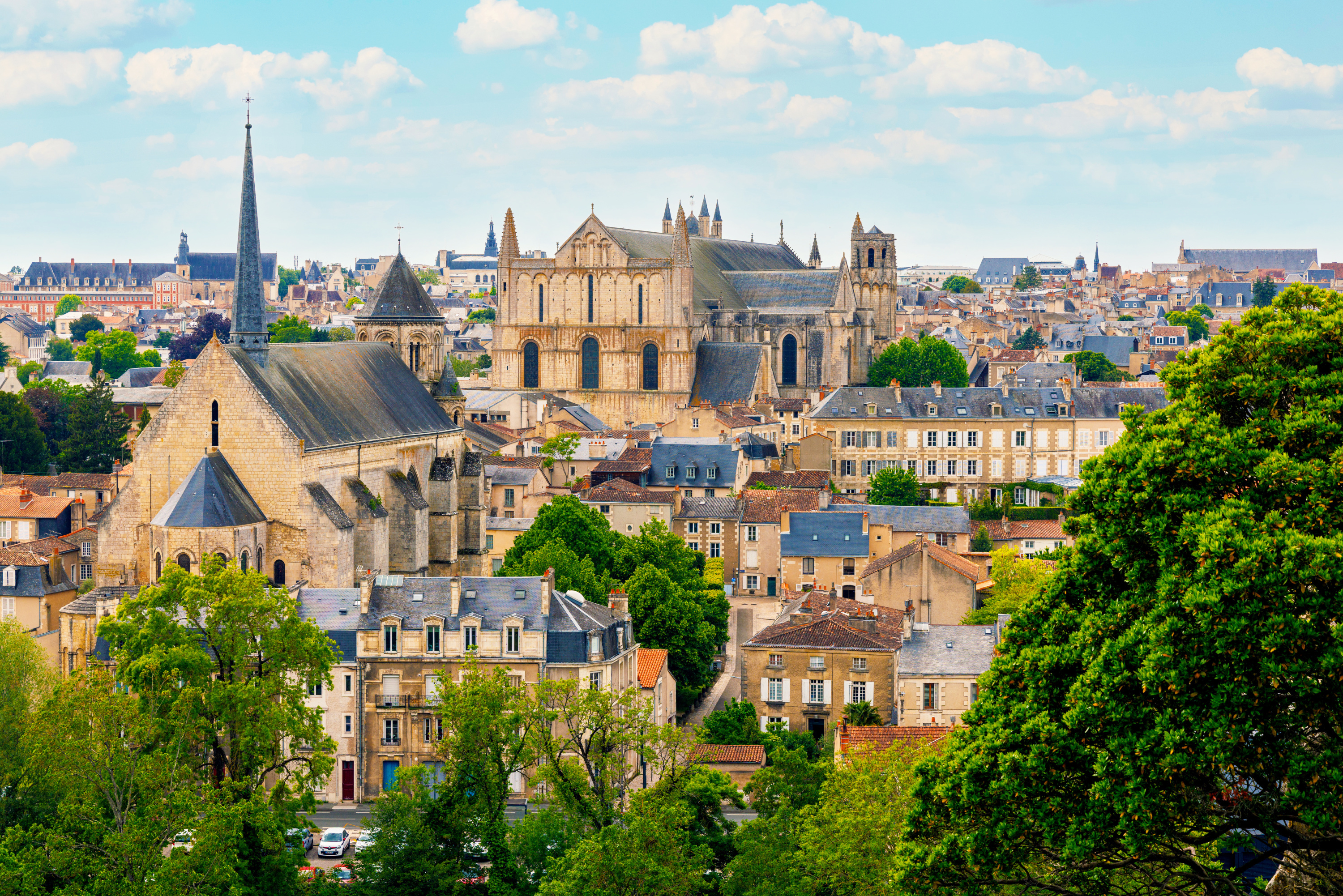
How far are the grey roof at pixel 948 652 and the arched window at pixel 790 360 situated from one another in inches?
2857

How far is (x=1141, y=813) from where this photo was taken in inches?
711

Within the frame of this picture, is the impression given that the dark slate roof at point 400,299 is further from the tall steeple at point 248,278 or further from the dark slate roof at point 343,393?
the tall steeple at point 248,278

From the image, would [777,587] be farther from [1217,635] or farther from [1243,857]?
[1217,635]

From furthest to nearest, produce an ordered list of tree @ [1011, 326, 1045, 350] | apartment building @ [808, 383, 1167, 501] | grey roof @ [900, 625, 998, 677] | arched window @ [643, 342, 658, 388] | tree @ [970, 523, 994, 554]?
1. tree @ [1011, 326, 1045, 350]
2. arched window @ [643, 342, 658, 388]
3. apartment building @ [808, 383, 1167, 501]
4. tree @ [970, 523, 994, 554]
5. grey roof @ [900, 625, 998, 677]

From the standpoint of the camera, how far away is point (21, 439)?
299ft

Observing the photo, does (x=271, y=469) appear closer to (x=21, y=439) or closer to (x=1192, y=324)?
(x=21, y=439)

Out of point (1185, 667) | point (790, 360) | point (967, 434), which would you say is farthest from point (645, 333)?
point (1185, 667)

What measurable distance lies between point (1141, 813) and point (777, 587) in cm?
5086

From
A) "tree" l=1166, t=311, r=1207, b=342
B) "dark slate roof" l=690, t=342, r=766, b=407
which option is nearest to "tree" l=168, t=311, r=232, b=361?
"dark slate roof" l=690, t=342, r=766, b=407

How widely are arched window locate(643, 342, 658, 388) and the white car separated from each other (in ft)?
237

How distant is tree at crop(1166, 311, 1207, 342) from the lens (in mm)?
165375

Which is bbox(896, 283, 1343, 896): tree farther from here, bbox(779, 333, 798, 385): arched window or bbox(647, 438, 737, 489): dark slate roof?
bbox(779, 333, 798, 385): arched window

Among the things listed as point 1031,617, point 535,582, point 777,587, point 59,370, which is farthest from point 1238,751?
point 59,370

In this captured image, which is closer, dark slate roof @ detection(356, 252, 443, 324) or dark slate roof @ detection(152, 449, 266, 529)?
dark slate roof @ detection(152, 449, 266, 529)
